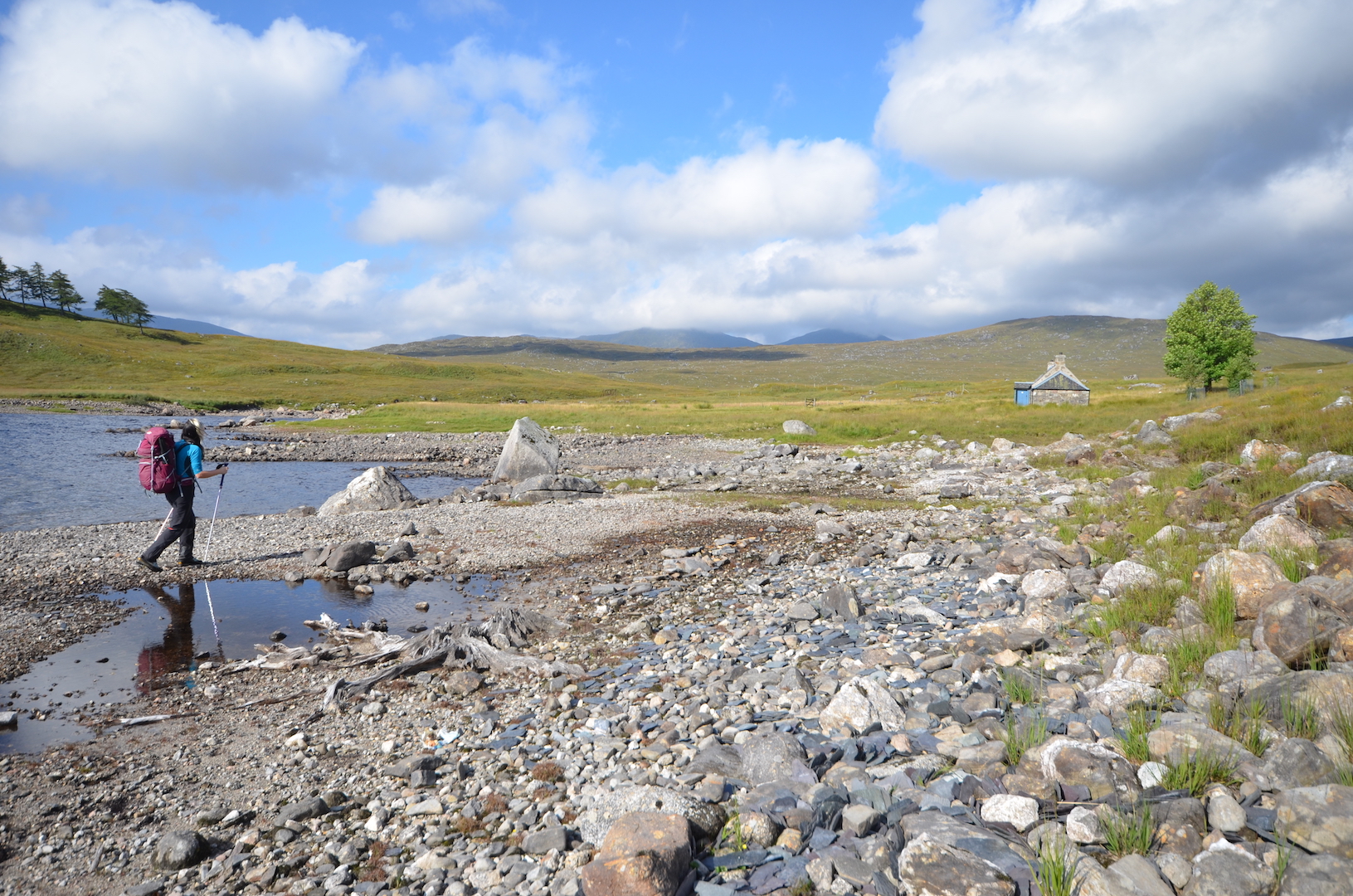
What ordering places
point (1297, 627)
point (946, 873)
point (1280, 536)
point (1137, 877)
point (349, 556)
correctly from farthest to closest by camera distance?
point (349, 556) → point (1280, 536) → point (1297, 627) → point (946, 873) → point (1137, 877)

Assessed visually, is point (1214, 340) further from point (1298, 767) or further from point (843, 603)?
point (1298, 767)

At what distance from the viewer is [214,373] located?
123562 millimetres

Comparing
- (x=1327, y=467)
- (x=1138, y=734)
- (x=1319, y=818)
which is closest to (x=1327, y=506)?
(x=1327, y=467)

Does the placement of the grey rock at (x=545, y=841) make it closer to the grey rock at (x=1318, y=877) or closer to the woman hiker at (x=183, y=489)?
the grey rock at (x=1318, y=877)

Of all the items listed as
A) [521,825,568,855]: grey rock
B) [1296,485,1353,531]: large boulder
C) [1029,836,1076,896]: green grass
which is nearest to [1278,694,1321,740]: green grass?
[1029,836,1076,896]: green grass

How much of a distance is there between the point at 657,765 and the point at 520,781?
4.53 feet

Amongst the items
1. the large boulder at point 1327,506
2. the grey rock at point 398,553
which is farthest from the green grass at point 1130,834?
the grey rock at point 398,553

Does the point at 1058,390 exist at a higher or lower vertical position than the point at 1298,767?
higher

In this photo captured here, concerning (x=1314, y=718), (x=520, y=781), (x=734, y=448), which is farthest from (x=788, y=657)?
(x=734, y=448)

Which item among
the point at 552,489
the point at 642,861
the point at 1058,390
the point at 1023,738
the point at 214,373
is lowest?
the point at 552,489

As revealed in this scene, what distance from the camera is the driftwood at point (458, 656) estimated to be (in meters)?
9.48

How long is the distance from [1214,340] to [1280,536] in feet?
222

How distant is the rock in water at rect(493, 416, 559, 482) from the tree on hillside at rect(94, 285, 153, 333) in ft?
589

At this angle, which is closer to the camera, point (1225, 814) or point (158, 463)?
point (1225, 814)
